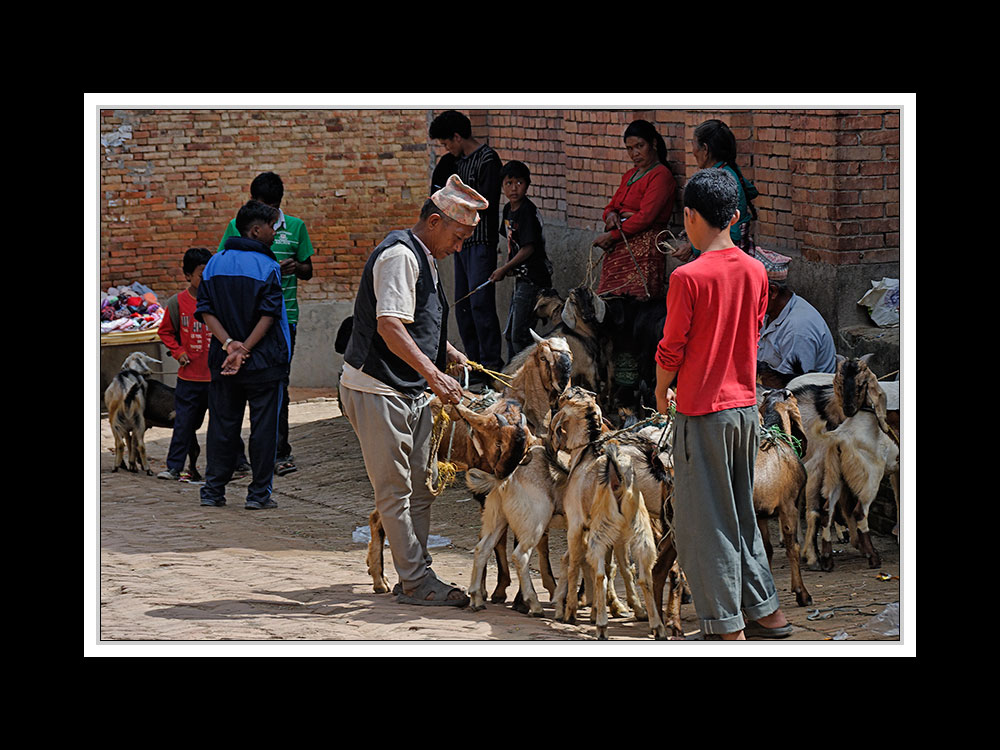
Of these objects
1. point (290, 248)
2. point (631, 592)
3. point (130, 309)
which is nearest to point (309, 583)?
point (631, 592)

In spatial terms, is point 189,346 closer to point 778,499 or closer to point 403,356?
point 403,356

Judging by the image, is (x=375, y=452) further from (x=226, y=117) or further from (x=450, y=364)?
(x=226, y=117)

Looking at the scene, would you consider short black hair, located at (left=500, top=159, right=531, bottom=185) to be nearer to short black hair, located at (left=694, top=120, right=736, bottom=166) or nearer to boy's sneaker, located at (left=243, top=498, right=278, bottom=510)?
short black hair, located at (left=694, top=120, right=736, bottom=166)

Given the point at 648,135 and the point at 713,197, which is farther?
the point at 648,135

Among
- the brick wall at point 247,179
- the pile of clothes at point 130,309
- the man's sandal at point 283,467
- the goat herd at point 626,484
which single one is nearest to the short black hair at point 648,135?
A: the goat herd at point 626,484

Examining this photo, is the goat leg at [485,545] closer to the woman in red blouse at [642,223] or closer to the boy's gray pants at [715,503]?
the boy's gray pants at [715,503]

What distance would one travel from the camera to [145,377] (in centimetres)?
1129

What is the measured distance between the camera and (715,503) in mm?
5750

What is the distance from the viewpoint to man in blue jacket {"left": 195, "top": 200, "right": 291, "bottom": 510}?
9.61 meters

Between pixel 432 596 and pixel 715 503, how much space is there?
195 cm

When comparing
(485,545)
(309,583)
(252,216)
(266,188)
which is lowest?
(309,583)
